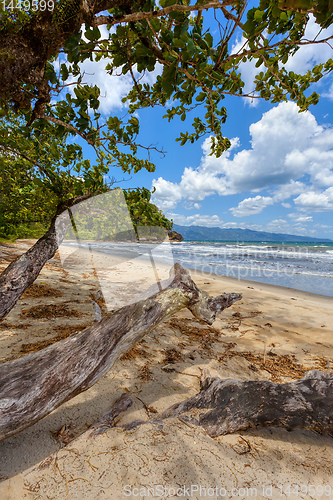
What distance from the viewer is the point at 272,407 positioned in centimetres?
164

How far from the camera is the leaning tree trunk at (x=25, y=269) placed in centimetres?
244

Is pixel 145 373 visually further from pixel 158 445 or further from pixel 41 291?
pixel 41 291

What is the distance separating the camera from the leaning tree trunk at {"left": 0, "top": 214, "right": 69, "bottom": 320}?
2439 millimetres

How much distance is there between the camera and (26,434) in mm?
1543

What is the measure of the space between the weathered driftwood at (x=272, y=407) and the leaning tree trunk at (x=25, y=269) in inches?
84.4

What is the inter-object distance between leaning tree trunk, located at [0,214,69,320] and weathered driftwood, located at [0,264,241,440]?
3.49 feet

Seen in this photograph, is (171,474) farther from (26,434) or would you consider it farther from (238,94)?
(238,94)

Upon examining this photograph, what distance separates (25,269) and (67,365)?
1.58 metres

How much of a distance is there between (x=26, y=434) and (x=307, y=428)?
213 centimetres

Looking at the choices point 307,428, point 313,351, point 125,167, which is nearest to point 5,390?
point 307,428

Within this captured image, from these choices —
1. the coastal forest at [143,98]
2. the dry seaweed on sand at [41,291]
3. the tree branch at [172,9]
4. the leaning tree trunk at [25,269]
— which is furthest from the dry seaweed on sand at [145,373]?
the dry seaweed on sand at [41,291]

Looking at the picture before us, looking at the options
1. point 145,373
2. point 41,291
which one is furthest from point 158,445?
point 41,291

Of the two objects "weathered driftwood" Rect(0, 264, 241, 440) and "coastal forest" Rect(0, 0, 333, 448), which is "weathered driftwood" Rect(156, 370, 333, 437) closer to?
"coastal forest" Rect(0, 0, 333, 448)

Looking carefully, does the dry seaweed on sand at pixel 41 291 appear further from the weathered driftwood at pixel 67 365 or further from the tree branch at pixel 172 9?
the tree branch at pixel 172 9
